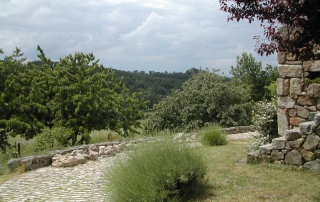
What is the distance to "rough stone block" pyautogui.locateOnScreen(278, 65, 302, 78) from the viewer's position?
8664 mm

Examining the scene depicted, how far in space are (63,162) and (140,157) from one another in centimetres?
472

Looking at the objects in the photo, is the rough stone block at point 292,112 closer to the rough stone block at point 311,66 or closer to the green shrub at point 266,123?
the green shrub at point 266,123

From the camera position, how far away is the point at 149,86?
35.1 meters

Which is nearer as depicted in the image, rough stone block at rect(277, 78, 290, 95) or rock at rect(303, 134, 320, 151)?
rock at rect(303, 134, 320, 151)

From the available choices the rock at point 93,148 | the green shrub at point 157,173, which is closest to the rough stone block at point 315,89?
the green shrub at point 157,173

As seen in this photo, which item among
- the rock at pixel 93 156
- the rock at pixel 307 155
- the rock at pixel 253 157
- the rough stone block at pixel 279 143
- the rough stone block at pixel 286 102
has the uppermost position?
the rough stone block at pixel 286 102

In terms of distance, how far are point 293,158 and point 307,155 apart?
0.97ft

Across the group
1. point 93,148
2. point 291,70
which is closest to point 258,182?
point 291,70

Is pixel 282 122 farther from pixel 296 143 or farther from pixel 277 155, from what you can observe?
pixel 296 143

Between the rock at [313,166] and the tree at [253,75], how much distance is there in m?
18.0

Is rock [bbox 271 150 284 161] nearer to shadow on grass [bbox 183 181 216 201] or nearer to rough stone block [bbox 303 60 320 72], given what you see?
shadow on grass [bbox 183 181 216 201]

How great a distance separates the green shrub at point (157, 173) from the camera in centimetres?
571

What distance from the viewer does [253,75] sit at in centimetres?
2855

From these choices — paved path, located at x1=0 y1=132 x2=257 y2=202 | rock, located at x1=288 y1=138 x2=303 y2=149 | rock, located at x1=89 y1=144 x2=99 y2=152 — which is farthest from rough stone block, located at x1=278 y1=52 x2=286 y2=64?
rock, located at x1=89 y1=144 x2=99 y2=152
